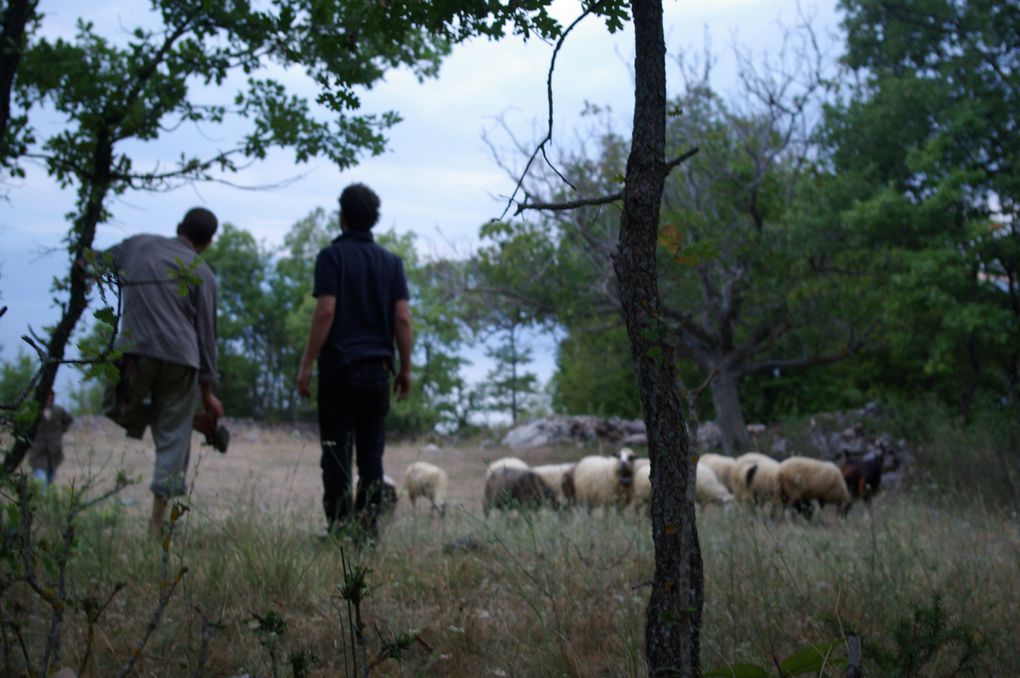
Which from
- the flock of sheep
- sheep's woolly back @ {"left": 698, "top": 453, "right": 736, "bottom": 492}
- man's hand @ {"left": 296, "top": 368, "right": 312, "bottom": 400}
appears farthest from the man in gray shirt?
sheep's woolly back @ {"left": 698, "top": 453, "right": 736, "bottom": 492}

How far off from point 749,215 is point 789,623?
Answer: 17248 millimetres

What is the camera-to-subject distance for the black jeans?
20.4ft

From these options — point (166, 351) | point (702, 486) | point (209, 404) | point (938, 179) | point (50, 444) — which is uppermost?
point (938, 179)

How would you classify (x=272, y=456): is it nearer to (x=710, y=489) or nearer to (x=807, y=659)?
(x=710, y=489)

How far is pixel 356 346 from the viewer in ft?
20.6

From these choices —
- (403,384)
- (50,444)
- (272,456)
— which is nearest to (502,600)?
(403,384)

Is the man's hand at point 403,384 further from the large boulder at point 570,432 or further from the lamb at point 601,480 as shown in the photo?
the large boulder at point 570,432

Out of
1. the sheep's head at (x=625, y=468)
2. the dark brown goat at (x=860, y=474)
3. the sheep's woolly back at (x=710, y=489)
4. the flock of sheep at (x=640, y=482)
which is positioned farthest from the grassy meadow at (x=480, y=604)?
the dark brown goat at (x=860, y=474)

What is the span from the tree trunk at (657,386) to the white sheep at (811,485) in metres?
9.67

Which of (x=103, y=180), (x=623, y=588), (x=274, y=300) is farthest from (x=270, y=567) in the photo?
(x=274, y=300)

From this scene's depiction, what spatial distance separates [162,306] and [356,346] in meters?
1.34

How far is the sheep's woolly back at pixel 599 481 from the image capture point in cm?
1188

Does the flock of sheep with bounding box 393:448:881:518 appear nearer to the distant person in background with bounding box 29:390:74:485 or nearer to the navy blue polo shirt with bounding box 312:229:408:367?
the distant person in background with bounding box 29:390:74:485

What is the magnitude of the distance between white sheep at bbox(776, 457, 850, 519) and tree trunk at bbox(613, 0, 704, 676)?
9.67 m
